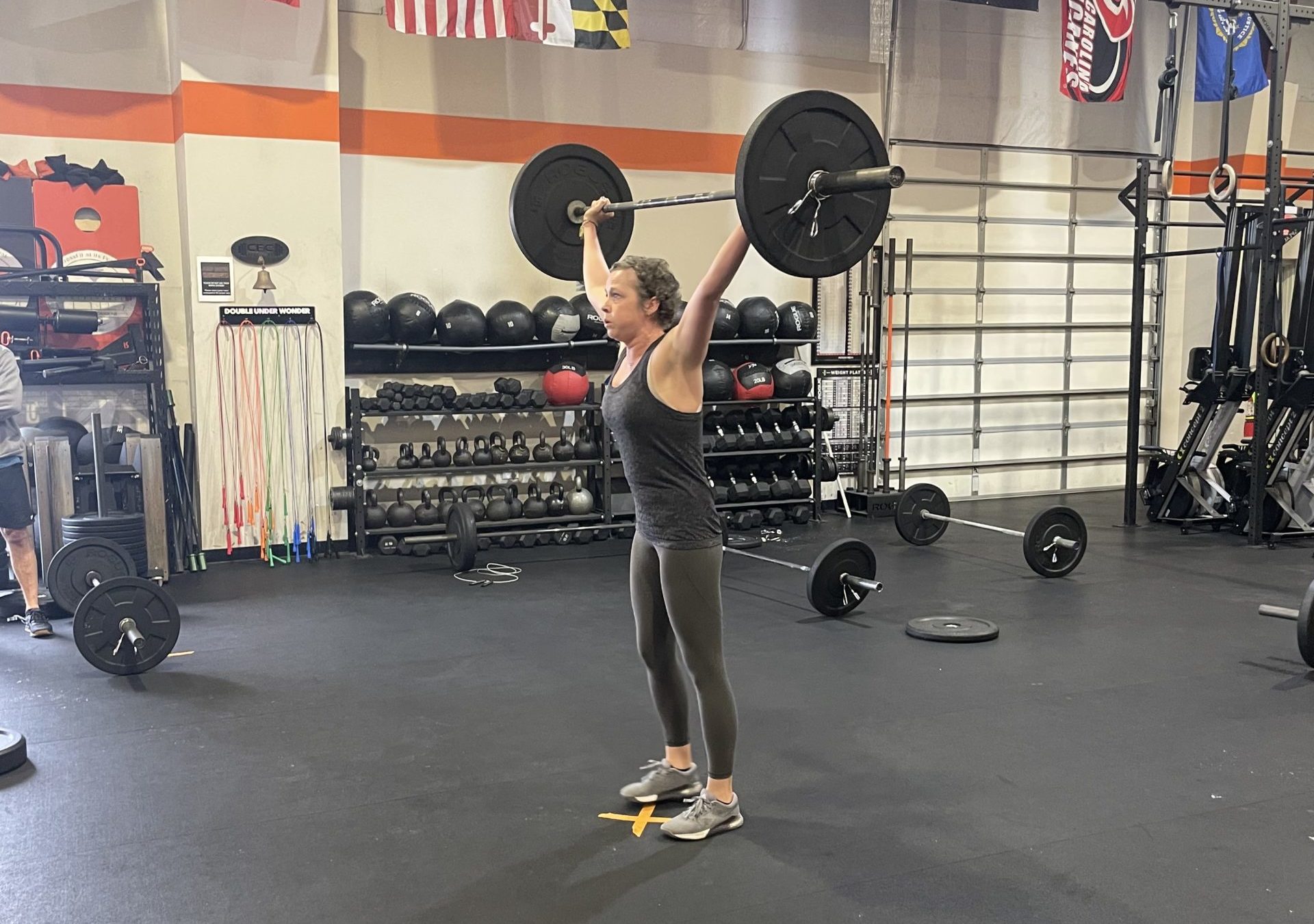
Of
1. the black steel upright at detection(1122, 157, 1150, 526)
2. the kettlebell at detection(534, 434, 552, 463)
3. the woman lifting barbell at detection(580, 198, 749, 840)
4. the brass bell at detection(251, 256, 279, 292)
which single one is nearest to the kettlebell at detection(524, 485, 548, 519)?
the kettlebell at detection(534, 434, 552, 463)

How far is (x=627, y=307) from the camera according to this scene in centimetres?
234

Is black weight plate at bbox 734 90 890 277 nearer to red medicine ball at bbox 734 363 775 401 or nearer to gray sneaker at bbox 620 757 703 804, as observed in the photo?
gray sneaker at bbox 620 757 703 804

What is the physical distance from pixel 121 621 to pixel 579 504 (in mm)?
3070

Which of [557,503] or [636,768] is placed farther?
[557,503]

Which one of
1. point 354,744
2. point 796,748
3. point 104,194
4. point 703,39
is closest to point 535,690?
point 354,744

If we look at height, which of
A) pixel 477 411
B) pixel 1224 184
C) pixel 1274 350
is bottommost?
pixel 477 411

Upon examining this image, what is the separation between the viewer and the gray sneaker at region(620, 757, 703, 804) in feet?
8.67

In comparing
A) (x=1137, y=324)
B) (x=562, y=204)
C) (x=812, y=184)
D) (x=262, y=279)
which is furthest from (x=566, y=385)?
(x=812, y=184)

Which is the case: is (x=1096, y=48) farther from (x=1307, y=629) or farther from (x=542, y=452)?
(x=1307, y=629)

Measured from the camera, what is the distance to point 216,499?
5844 mm

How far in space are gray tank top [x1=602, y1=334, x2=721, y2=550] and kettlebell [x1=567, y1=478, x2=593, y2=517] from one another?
4.09 m

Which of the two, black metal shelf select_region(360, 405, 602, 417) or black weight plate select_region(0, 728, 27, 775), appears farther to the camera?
black metal shelf select_region(360, 405, 602, 417)

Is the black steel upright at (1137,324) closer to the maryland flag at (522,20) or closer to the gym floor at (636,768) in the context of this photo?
the gym floor at (636,768)

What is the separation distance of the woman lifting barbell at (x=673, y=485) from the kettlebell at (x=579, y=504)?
396 cm
